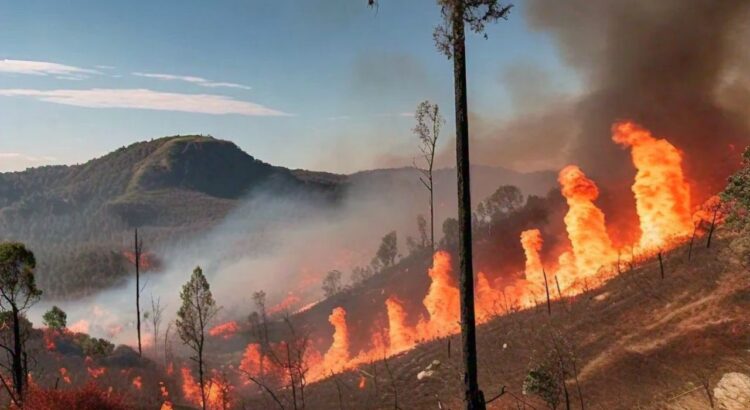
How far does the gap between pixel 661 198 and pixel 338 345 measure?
6755cm

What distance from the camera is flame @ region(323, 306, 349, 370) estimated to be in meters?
86.0

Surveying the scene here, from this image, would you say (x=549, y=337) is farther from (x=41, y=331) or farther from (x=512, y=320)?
(x=41, y=331)

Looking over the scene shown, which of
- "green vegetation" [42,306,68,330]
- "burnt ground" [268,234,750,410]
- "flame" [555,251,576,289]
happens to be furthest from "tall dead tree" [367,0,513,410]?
"green vegetation" [42,306,68,330]

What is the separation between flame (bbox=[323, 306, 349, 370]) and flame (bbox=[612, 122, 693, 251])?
44177mm

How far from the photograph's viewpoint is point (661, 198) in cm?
5825

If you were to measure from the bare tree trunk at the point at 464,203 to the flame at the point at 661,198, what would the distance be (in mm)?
48412

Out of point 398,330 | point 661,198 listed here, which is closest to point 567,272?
point 661,198

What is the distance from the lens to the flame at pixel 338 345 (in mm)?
86000

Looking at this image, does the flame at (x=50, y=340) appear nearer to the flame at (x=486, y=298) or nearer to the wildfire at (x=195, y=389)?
A: the wildfire at (x=195, y=389)

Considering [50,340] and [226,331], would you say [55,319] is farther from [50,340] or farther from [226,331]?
[226,331]

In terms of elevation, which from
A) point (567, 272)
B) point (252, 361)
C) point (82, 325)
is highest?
point (567, 272)

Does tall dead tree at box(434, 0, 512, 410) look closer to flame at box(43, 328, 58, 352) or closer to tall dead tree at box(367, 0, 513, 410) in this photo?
tall dead tree at box(367, 0, 513, 410)

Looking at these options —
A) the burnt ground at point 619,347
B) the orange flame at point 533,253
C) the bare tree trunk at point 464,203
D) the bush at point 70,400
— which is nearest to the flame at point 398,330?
the burnt ground at point 619,347

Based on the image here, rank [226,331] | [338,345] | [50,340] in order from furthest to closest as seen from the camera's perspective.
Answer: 1. [226,331]
2. [338,345]
3. [50,340]
